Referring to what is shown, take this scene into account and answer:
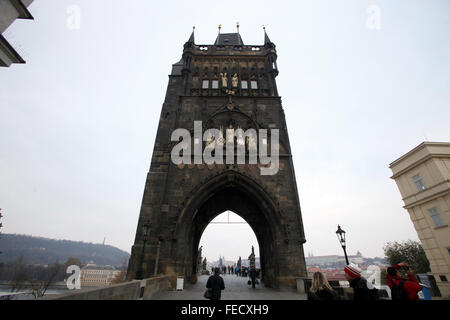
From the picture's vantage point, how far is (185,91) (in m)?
15.1

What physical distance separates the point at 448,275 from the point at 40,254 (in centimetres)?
16818

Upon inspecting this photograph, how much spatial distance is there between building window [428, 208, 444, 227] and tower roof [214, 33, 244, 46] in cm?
2166

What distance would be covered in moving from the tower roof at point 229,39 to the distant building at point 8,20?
18.9m

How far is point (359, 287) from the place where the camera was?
2414 millimetres

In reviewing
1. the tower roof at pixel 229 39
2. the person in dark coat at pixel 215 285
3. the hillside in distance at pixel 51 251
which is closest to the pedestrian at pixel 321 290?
the person in dark coat at pixel 215 285

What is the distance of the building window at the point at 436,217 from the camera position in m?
13.2

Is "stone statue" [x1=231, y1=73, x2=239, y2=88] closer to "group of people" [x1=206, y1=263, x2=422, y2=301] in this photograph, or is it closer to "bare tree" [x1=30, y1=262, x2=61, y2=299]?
"group of people" [x1=206, y1=263, x2=422, y2=301]

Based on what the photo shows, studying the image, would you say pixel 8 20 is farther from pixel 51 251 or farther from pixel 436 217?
pixel 51 251

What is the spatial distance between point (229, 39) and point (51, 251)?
573 ft

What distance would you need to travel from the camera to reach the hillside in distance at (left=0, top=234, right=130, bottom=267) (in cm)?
10369

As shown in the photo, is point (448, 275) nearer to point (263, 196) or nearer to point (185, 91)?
point (263, 196)

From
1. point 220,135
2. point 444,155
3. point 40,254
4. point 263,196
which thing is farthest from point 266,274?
point 40,254

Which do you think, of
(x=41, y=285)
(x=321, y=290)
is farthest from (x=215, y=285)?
(x=41, y=285)

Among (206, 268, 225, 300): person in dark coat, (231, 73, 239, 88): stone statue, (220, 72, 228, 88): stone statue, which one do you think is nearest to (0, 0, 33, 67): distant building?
(206, 268, 225, 300): person in dark coat
